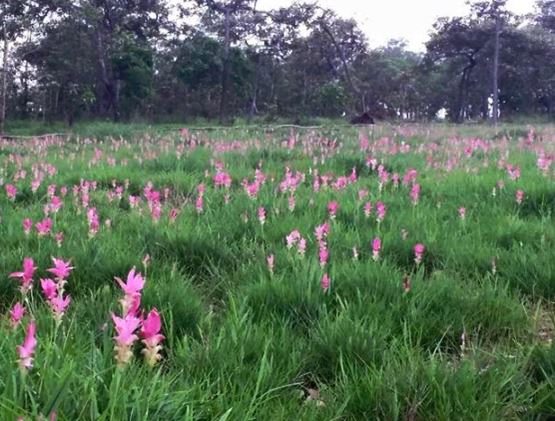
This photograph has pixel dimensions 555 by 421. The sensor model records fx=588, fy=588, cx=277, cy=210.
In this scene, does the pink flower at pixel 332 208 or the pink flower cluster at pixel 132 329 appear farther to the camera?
the pink flower at pixel 332 208

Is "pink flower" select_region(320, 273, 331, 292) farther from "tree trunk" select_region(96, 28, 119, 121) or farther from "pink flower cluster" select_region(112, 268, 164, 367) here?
"tree trunk" select_region(96, 28, 119, 121)

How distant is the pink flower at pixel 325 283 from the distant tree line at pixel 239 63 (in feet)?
105

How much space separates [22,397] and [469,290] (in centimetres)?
214

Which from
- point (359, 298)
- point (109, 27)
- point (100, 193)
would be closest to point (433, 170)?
point (100, 193)

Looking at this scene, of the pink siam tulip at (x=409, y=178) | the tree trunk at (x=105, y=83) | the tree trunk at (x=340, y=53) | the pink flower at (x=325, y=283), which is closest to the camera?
the pink flower at (x=325, y=283)

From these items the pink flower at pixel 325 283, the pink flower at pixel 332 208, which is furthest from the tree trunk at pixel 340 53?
the pink flower at pixel 325 283

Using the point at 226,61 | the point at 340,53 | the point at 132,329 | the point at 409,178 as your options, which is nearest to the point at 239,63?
the point at 226,61

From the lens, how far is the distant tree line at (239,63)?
3903cm

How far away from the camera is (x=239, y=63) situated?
152 ft

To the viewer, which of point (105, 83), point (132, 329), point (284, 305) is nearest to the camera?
point (132, 329)

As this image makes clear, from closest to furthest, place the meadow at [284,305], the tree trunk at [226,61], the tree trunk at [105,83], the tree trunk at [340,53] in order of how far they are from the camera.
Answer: the meadow at [284,305] → the tree trunk at [105,83] → the tree trunk at [226,61] → the tree trunk at [340,53]

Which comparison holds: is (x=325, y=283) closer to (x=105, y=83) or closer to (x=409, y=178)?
(x=409, y=178)

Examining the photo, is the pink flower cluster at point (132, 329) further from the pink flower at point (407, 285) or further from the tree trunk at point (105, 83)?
the tree trunk at point (105, 83)

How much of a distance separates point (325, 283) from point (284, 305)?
0.21 metres
